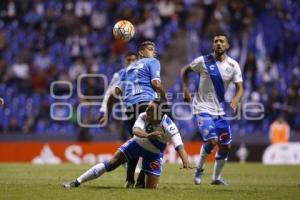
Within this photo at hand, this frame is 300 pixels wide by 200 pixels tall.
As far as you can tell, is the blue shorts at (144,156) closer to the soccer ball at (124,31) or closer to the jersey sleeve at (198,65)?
the soccer ball at (124,31)

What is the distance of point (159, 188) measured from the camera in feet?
41.9

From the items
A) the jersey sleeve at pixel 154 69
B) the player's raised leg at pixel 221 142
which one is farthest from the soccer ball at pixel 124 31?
the player's raised leg at pixel 221 142

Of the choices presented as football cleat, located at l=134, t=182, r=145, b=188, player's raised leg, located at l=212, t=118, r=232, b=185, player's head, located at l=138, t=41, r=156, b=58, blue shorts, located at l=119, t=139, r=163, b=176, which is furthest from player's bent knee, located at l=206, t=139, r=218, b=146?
player's head, located at l=138, t=41, r=156, b=58

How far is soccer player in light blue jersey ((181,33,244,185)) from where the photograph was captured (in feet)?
47.3

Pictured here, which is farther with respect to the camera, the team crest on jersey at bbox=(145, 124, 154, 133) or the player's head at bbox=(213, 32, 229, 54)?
the player's head at bbox=(213, 32, 229, 54)

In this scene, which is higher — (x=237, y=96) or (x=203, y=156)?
(x=237, y=96)

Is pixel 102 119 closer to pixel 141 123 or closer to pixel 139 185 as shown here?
pixel 139 185

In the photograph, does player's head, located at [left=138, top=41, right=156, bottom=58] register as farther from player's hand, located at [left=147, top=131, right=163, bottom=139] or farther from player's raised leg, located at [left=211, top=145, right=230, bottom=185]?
player's raised leg, located at [left=211, top=145, right=230, bottom=185]

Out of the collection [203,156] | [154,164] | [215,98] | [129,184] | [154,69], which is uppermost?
[154,69]

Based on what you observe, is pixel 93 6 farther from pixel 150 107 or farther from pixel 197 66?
pixel 150 107

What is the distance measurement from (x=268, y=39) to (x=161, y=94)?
1681 centimetres

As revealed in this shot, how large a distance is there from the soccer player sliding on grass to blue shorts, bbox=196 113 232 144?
2029 millimetres

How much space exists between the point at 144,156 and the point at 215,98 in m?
2.78

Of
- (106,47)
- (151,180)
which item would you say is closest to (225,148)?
(151,180)
